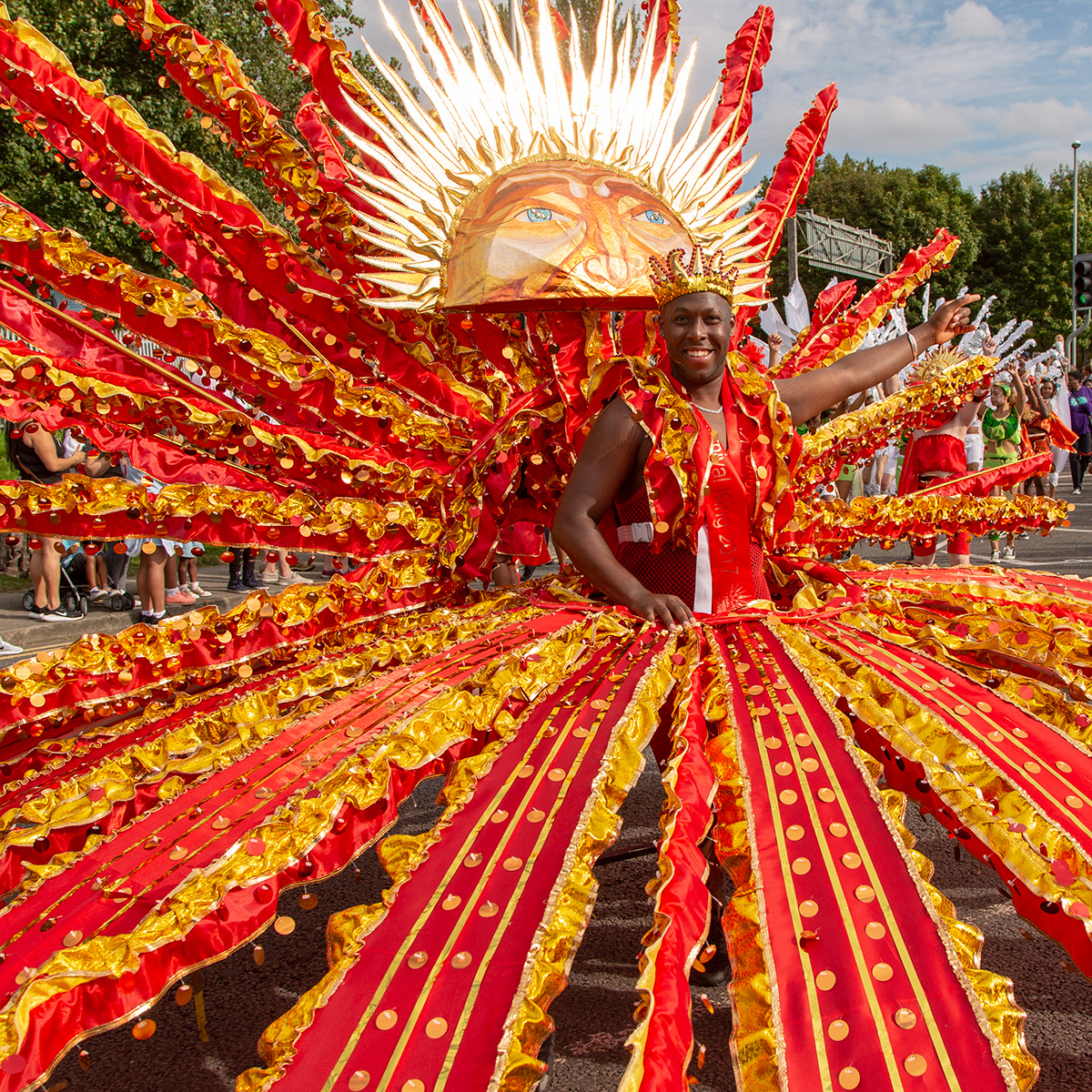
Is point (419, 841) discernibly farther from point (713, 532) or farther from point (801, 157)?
point (801, 157)

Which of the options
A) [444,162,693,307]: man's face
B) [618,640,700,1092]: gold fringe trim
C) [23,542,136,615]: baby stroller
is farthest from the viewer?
[23,542,136,615]: baby stroller

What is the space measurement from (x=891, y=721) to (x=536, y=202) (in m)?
1.51

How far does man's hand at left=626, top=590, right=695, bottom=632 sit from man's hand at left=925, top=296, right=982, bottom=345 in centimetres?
120

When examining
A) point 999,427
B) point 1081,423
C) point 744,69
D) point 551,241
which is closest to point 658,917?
point 551,241

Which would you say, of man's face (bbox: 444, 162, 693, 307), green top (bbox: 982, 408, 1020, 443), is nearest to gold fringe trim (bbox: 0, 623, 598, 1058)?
man's face (bbox: 444, 162, 693, 307)

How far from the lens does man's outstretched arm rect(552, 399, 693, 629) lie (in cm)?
206

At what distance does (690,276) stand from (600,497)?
524mm

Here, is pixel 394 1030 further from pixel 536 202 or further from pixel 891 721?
pixel 536 202

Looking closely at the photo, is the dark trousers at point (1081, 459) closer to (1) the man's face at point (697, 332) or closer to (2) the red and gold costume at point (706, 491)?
(2) the red and gold costume at point (706, 491)

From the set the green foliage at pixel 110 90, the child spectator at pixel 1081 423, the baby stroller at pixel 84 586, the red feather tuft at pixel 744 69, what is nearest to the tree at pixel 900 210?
the child spectator at pixel 1081 423

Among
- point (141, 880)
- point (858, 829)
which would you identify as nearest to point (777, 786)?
point (858, 829)

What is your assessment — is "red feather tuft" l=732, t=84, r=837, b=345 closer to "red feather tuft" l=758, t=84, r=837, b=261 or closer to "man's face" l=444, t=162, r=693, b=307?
"red feather tuft" l=758, t=84, r=837, b=261

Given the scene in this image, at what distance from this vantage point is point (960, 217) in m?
36.7

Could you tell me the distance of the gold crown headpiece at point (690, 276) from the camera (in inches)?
83.7
